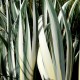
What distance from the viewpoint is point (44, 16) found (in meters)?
1.08

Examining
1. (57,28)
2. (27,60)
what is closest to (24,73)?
(27,60)

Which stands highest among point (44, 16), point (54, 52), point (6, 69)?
point (44, 16)

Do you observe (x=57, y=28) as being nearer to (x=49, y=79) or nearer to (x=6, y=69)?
(x=49, y=79)

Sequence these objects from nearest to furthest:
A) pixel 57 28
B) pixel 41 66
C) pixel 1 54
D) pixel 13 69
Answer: pixel 57 28, pixel 41 66, pixel 13 69, pixel 1 54

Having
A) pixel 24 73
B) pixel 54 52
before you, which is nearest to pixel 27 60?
pixel 24 73

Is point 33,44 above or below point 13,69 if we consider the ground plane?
above

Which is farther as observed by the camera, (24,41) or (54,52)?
(24,41)

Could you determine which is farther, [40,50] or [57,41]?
[40,50]

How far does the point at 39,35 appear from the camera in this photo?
1008mm

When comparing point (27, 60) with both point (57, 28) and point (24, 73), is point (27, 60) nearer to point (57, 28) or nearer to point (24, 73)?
point (24, 73)

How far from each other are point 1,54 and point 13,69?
16cm

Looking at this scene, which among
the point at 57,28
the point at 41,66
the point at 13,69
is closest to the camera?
the point at 57,28

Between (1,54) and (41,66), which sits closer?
(41,66)

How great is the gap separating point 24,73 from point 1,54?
0.78 feet
